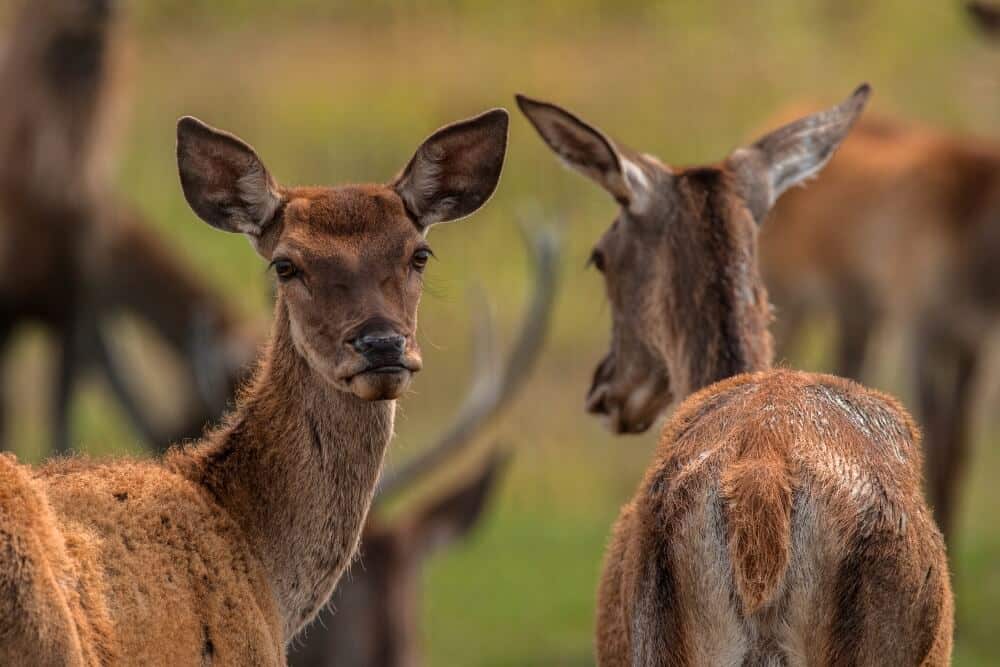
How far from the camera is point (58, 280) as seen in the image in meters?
11.9

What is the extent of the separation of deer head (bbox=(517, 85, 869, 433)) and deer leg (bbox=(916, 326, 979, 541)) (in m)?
5.68

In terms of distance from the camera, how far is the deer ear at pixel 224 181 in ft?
18.0

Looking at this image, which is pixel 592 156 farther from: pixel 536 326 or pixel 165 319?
pixel 165 319

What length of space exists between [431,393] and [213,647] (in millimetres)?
11215

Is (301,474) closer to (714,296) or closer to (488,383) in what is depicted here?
(714,296)

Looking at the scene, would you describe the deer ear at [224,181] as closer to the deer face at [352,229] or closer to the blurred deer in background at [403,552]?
the deer face at [352,229]

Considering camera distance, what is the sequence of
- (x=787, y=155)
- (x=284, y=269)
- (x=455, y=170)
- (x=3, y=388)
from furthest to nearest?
(x=3, y=388) < (x=787, y=155) < (x=455, y=170) < (x=284, y=269)

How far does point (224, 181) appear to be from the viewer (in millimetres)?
5551

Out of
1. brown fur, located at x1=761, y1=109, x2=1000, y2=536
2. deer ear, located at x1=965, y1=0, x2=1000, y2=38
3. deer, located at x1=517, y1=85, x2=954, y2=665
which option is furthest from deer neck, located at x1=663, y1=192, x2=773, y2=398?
brown fur, located at x1=761, y1=109, x2=1000, y2=536

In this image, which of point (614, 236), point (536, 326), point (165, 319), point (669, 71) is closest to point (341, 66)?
point (669, 71)

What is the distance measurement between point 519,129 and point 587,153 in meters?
12.1

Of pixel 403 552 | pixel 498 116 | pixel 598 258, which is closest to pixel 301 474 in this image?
pixel 498 116

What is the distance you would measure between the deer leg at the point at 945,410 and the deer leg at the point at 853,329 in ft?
1.61

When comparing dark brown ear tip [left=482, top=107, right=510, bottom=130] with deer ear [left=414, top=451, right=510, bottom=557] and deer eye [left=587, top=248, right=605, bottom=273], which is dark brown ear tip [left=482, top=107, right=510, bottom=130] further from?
deer ear [left=414, top=451, right=510, bottom=557]
